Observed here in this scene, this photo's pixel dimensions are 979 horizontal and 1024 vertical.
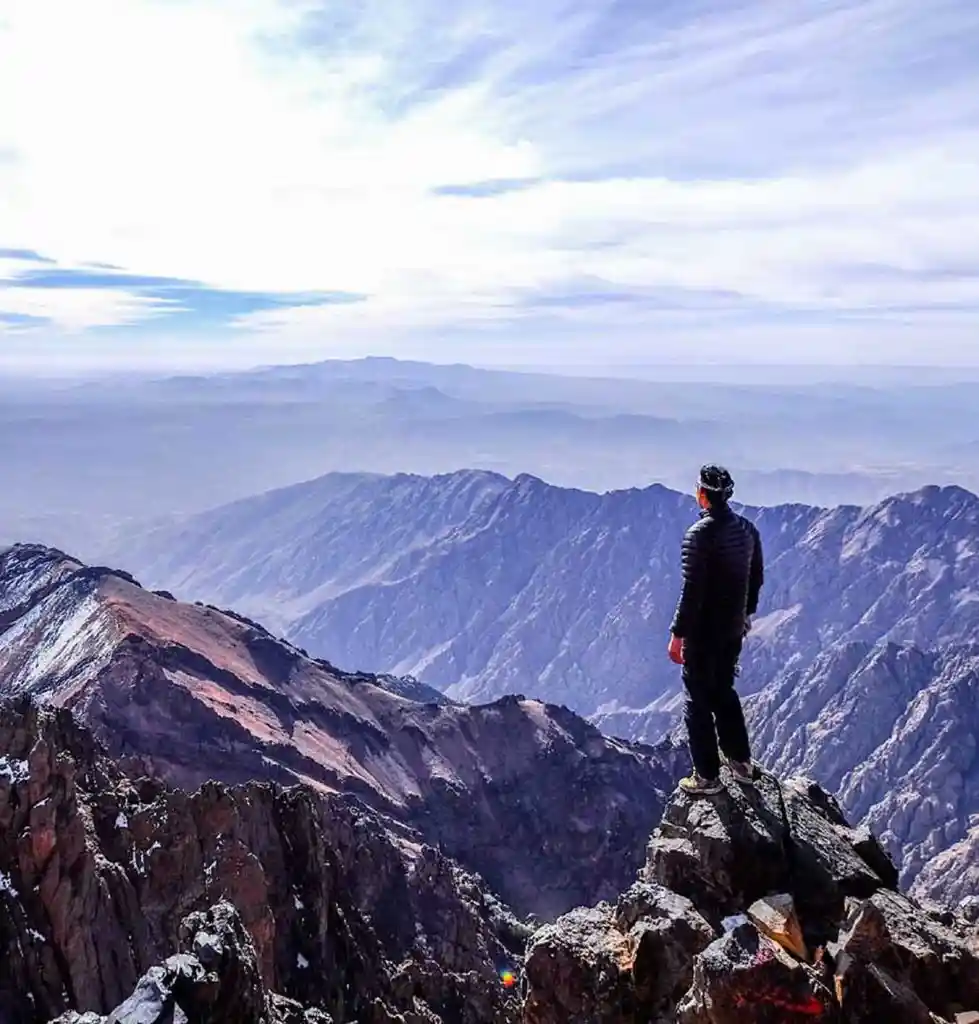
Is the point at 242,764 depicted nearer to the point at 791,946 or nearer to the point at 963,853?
the point at 791,946

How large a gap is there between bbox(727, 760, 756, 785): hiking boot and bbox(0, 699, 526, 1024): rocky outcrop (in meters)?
11.4

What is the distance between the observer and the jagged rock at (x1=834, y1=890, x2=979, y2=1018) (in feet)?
40.2

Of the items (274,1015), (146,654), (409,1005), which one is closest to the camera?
(274,1015)

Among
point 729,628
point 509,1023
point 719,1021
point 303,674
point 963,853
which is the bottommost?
point 963,853

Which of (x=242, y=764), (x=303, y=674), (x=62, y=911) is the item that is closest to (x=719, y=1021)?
(x=62, y=911)

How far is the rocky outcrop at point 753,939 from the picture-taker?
11250 millimetres

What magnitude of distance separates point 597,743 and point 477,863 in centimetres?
2665

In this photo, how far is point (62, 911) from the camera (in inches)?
1379

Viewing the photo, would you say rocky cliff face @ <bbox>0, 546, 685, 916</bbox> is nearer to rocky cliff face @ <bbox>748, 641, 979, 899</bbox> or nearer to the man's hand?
rocky cliff face @ <bbox>748, 641, 979, 899</bbox>

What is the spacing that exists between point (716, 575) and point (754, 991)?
5354 millimetres


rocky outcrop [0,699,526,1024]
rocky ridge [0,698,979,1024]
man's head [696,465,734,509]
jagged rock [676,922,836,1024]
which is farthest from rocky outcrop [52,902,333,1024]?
man's head [696,465,734,509]

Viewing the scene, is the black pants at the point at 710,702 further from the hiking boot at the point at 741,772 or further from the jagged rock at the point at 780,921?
the jagged rock at the point at 780,921

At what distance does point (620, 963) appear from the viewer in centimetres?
1320

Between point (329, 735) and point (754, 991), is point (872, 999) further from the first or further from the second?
point (329, 735)
